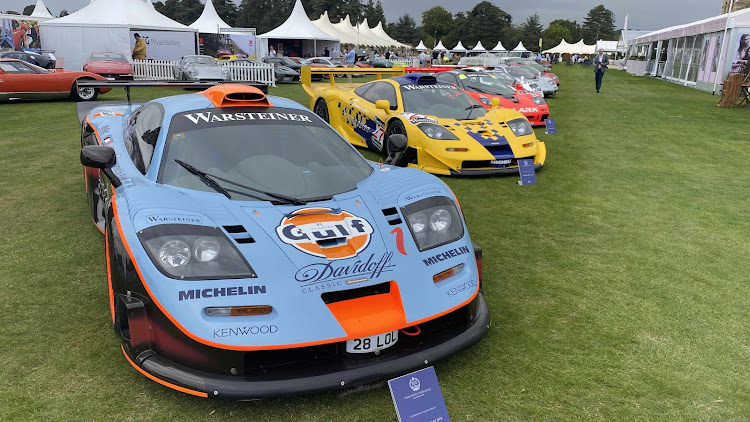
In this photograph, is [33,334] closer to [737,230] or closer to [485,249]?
[485,249]

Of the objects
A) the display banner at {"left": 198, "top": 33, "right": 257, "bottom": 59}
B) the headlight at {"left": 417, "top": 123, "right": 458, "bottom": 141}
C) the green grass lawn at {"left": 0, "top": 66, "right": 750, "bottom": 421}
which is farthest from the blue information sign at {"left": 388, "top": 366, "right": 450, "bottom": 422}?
the display banner at {"left": 198, "top": 33, "right": 257, "bottom": 59}

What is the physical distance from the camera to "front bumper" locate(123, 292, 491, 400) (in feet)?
6.97

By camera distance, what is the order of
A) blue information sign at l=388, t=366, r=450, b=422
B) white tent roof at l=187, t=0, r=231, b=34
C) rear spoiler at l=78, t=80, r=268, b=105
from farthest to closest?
white tent roof at l=187, t=0, r=231, b=34 < rear spoiler at l=78, t=80, r=268, b=105 < blue information sign at l=388, t=366, r=450, b=422

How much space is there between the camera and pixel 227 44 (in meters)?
31.3

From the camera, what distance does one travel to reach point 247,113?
3.54 metres

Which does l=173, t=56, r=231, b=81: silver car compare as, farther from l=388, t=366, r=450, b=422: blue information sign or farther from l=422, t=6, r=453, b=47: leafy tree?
l=422, t=6, r=453, b=47: leafy tree

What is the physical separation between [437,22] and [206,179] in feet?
432

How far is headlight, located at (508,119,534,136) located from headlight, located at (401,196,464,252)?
4317 millimetres

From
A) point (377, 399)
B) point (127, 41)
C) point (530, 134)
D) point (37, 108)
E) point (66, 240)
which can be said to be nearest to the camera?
point (377, 399)

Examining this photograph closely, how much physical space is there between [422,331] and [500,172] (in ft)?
14.8

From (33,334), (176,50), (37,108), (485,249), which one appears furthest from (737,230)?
(176,50)

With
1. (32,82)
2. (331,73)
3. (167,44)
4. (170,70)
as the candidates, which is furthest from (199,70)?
(331,73)

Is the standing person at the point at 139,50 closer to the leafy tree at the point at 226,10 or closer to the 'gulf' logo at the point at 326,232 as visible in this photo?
the 'gulf' logo at the point at 326,232

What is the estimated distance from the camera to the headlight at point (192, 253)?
2.30 meters
